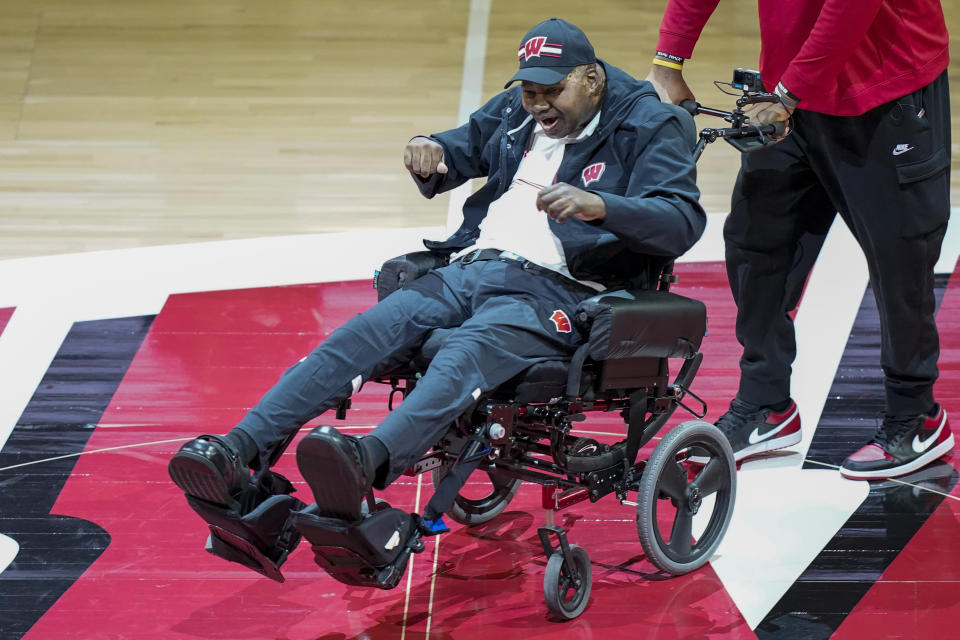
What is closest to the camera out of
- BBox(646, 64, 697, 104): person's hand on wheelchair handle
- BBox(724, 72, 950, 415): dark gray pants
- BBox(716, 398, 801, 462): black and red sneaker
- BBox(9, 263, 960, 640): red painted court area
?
BBox(9, 263, 960, 640): red painted court area

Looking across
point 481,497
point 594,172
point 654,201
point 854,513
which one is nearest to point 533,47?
point 594,172

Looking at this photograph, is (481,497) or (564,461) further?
(481,497)

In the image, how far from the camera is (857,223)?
3.47m

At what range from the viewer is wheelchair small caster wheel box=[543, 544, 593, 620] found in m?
2.78

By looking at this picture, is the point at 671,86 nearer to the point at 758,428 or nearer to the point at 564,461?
the point at 758,428

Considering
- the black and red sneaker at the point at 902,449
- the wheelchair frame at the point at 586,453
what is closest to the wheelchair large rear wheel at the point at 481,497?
the wheelchair frame at the point at 586,453

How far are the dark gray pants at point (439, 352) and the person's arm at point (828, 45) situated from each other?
80cm

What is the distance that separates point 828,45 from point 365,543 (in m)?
1.69

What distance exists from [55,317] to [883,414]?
2816 mm

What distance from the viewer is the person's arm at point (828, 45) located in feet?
10.3

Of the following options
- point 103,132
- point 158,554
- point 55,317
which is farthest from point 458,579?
point 103,132

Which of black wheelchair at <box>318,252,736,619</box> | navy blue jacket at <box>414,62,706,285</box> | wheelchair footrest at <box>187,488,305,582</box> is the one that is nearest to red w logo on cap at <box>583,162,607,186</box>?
navy blue jacket at <box>414,62,706,285</box>

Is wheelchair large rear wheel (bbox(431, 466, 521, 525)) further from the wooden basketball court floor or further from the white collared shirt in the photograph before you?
the white collared shirt

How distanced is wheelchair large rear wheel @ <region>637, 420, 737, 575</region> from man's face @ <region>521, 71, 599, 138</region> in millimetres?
751
